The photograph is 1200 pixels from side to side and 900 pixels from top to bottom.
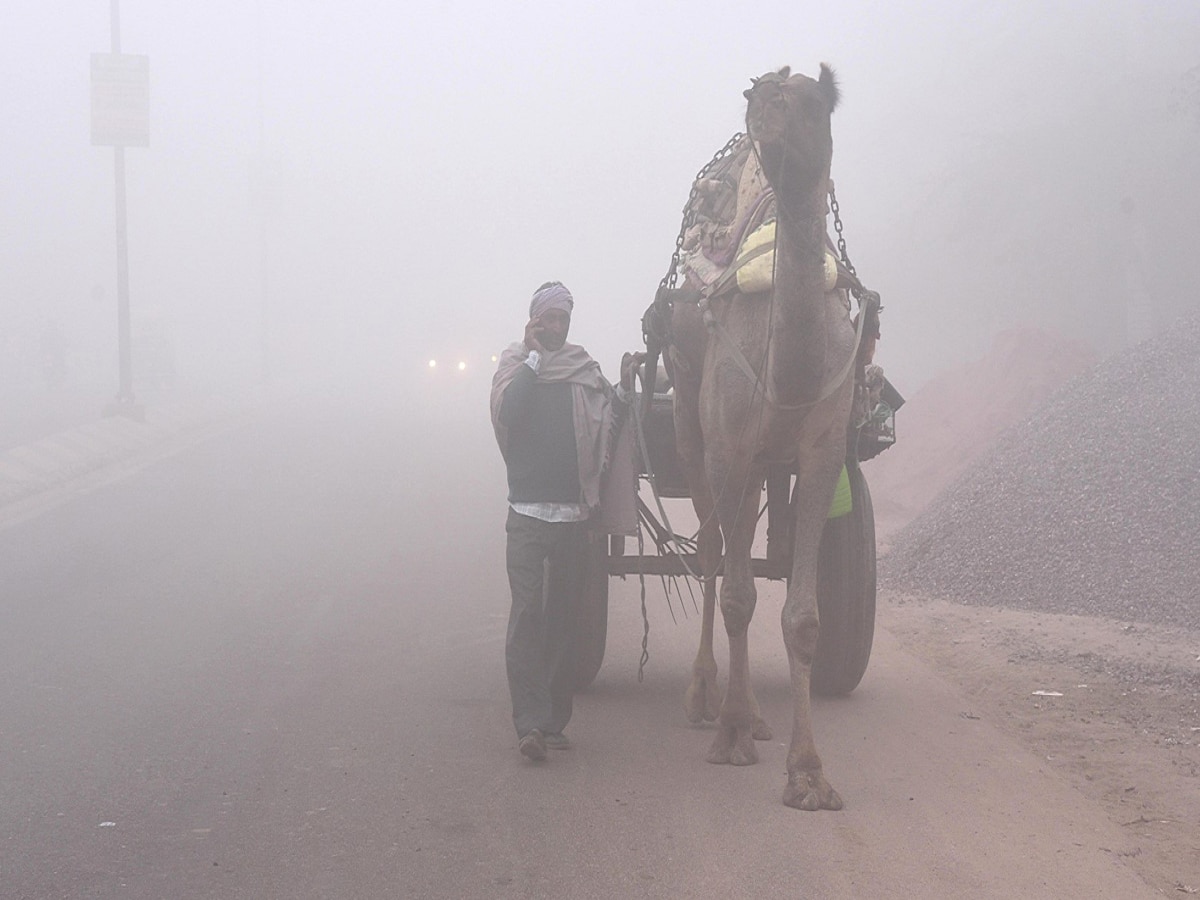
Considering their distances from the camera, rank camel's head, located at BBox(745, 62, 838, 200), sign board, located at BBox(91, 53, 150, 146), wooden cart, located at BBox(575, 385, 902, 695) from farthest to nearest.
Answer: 1. sign board, located at BBox(91, 53, 150, 146)
2. wooden cart, located at BBox(575, 385, 902, 695)
3. camel's head, located at BBox(745, 62, 838, 200)

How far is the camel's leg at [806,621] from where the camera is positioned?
19.7ft

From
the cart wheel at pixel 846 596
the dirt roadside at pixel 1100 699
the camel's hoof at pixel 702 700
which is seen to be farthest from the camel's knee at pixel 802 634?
the cart wheel at pixel 846 596

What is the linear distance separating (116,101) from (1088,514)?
24.8 metres

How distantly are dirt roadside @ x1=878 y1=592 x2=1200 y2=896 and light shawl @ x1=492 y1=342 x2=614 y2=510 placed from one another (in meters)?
2.73

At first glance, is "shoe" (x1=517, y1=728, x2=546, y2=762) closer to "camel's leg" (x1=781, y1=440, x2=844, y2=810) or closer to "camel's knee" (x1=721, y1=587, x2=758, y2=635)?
"camel's knee" (x1=721, y1=587, x2=758, y2=635)

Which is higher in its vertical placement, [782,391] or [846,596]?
[782,391]

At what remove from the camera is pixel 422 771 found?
6.51 metres

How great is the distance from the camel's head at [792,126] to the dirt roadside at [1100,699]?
9.97 ft

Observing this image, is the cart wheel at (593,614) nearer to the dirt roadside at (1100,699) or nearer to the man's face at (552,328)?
the man's face at (552,328)

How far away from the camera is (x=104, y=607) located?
1128cm

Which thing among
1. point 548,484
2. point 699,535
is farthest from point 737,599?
point 548,484

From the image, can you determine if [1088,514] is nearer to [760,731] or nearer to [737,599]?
[760,731]

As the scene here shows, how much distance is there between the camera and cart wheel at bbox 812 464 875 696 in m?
8.06

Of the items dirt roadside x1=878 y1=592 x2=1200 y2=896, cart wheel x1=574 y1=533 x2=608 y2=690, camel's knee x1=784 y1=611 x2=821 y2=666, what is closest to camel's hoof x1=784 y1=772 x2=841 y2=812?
camel's knee x1=784 y1=611 x2=821 y2=666
